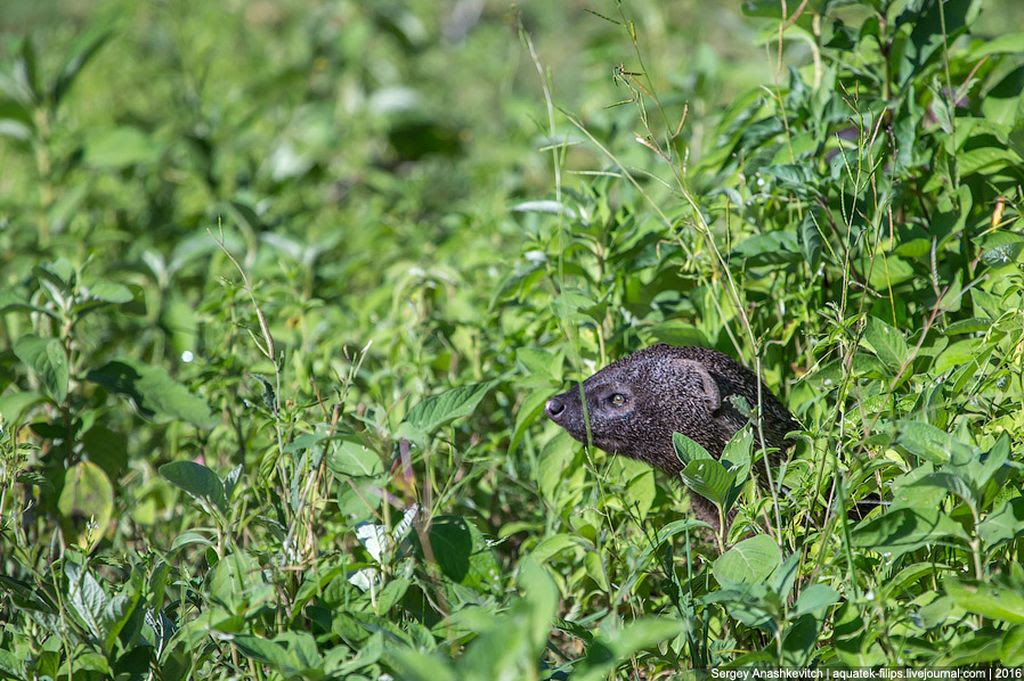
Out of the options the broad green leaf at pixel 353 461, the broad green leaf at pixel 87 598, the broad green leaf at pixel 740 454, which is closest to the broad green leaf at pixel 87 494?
the broad green leaf at pixel 87 598


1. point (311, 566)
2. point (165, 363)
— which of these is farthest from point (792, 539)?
point (165, 363)

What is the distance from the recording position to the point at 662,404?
2783 mm

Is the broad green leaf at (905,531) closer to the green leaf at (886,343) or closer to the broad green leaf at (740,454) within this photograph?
the broad green leaf at (740,454)

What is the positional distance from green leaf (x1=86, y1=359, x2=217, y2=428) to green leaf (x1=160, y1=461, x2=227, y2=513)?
811 millimetres

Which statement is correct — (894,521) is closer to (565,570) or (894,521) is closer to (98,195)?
(565,570)

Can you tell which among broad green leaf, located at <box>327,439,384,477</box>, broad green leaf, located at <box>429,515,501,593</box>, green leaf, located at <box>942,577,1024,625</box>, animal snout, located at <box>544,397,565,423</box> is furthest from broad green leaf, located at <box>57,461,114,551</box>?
green leaf, located at <box>942,577,1024,625</box>

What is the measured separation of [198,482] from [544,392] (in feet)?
3.13

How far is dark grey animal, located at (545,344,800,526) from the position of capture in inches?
107

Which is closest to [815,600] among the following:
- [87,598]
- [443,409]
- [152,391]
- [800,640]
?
[800,640]

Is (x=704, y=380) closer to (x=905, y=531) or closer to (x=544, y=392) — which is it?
(x=544, y=392)

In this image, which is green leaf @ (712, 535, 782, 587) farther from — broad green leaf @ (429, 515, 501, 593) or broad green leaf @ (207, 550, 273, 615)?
broad green leaf @ (207, 550, 273, 615)

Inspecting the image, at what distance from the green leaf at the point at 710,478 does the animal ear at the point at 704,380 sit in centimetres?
58

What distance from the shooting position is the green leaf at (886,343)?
231 centimetres

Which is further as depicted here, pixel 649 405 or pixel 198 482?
pixel 649 405
